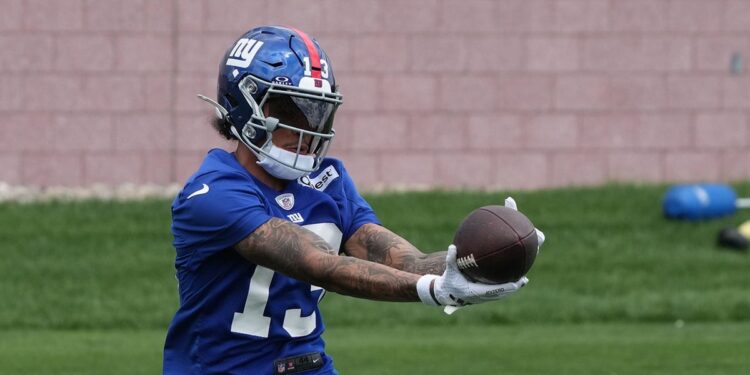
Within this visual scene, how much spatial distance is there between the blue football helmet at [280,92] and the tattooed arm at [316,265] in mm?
371

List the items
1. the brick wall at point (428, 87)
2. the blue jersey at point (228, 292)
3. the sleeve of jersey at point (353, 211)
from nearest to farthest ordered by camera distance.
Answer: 1. the blue jersey at point (228, 292)
2. the sleeve of jersey at point (353, 211)
3. the brick wall at point (428, 87)

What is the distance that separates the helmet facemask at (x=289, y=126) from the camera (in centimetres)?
543

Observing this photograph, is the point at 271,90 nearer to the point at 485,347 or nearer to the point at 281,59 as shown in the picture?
the point at 281,59

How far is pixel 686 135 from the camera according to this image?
1681cm

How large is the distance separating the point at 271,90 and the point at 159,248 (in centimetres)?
1039

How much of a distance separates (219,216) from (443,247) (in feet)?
33.7

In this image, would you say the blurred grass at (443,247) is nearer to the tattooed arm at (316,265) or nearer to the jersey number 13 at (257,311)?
the jersey number 13 at (257,311)

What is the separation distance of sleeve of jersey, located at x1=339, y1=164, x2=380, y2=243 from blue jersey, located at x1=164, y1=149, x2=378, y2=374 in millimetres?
411

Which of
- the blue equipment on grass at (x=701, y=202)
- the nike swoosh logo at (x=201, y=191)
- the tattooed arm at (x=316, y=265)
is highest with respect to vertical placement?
the nike swoosh logo at (x=201, y=191)

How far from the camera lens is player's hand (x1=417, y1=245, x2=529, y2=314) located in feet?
15.4

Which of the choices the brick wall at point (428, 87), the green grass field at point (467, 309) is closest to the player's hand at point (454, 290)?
the green grass field at point (467, 309)

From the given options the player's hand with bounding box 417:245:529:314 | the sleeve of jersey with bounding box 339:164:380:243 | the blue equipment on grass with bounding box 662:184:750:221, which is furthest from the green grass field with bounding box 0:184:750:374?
the player's hand with bounding box 417:245:529:314

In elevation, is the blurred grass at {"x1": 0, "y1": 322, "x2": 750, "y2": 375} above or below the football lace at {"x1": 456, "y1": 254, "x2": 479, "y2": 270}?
below

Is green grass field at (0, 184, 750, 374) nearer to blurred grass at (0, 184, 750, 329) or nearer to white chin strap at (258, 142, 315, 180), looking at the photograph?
blurred grass at (0, 184, 750, 329)
